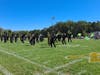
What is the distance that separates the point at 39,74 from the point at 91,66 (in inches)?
142

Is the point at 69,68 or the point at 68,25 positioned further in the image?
the point at 68,25

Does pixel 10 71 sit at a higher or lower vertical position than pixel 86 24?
lower

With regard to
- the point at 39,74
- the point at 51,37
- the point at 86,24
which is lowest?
the point at 39,74

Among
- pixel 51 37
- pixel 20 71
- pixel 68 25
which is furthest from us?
pixel 68 25

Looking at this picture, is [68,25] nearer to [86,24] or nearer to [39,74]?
[86,24]

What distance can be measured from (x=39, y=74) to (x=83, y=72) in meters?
2.59

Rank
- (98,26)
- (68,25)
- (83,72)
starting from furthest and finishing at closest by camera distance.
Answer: (68,25)
(98,26)
(83,72)

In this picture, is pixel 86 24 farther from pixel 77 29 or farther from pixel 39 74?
pixel 39 74

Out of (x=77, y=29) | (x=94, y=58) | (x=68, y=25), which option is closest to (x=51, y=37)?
(x=94, y=58)

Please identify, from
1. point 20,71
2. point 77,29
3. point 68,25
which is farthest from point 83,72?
point 68,25

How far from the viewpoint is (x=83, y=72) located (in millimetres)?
14891

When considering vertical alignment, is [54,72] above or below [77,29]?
below

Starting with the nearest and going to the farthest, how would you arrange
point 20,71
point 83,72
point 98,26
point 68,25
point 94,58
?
point 83,72 < point 20,71 < point 94,58 < point 98,26 < point 68,25

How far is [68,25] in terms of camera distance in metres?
170
